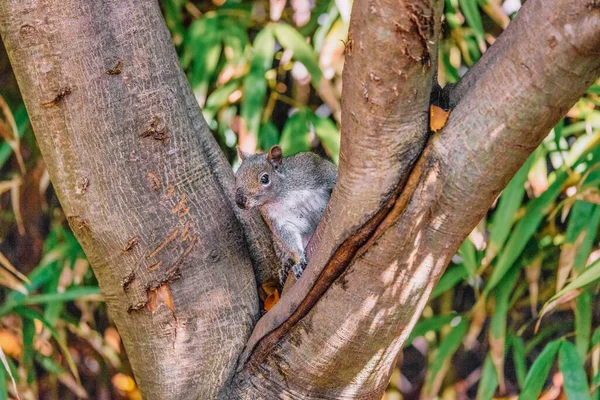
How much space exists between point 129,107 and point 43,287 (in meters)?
1.19

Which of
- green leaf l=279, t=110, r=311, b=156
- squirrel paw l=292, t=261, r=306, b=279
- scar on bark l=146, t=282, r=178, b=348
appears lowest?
green leaf l=279, t=110, r=311, b=156

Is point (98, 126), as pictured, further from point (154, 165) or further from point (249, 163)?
point (249, 163)

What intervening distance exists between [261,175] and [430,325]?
66 centimetres

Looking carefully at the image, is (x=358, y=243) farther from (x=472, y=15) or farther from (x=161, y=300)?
(x=472, y=15)

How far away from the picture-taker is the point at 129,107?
3.99 feet

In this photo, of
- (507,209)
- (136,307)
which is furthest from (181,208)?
(507,209)

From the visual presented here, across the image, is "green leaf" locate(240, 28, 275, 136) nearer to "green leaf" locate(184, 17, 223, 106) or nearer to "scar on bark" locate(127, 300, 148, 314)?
"green leaf" locate(184, 17, 223, 106)

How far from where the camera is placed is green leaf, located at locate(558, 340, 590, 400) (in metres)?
1.50

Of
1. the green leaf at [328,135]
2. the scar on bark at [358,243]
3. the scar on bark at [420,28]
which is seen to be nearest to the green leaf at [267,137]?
the green leaf at [328,135]

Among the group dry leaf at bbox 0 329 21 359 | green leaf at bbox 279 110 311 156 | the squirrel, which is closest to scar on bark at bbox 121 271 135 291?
the squirrel

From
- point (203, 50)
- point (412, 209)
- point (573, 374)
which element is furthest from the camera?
point (203, 50)

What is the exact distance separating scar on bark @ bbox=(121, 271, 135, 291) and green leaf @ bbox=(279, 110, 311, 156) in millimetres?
718

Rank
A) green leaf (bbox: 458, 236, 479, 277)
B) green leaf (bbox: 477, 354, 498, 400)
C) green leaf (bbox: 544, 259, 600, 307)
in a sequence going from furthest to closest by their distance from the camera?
1. green leaf (bbox: 477, 354, 498, 400)
2. green leaf (bbox: 458, 236, 479, 277)
3. green leaf (bbox: 544, 259, 600, 307)

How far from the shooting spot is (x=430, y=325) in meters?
1.96
